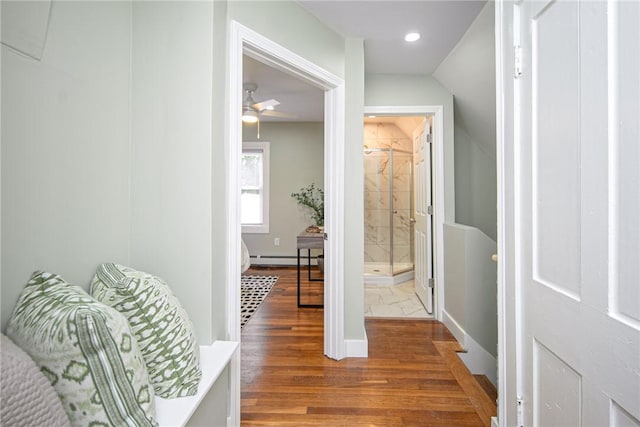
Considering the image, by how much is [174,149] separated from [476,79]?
99.6 inches

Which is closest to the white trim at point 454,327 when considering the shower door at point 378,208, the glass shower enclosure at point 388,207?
the glass shower enclosure at point 388,207

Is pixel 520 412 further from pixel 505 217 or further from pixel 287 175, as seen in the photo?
pixel 287 175

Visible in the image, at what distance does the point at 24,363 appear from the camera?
65 centimetres

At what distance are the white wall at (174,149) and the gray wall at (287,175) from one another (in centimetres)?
426

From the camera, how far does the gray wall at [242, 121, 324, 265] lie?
563cm

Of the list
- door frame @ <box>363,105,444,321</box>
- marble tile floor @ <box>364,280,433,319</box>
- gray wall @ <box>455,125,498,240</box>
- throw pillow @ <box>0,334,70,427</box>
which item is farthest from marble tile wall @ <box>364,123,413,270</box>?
throw pillow @ <box>0,334,70,427</box>

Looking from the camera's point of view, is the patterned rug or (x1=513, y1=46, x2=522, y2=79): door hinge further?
the patterned rug

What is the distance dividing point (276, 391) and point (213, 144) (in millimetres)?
1544

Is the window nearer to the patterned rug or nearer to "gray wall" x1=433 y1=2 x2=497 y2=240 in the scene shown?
the patterned rug

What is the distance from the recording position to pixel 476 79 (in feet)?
8.76

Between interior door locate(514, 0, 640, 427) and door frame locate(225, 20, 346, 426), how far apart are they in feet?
4.16

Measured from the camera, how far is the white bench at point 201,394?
938 millimetres

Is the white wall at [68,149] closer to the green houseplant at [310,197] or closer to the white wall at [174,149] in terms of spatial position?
the white wall at [174,149]

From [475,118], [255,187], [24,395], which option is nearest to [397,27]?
[475,118]
